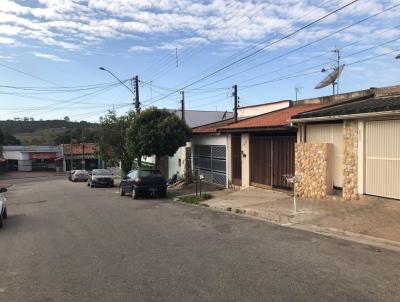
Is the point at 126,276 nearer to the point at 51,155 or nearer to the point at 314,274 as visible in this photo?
the point at 314,274

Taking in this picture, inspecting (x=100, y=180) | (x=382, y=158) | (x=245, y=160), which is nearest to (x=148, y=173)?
(x=245, y=160)

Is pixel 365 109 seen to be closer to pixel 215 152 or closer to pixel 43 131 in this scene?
pixel 215 152

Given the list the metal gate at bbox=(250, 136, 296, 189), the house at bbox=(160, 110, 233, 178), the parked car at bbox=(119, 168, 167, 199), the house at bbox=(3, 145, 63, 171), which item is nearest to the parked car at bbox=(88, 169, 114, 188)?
the house at bbox=(160, 110, 233, 178)

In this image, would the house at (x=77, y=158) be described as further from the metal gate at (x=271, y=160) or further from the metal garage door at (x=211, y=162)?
the metal gate at (x=271, y=160)

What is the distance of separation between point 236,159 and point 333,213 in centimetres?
1081

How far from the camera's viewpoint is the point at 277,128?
59.0 ft

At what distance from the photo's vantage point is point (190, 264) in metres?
A: 7.72

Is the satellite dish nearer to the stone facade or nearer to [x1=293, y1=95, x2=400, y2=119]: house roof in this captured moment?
[x1=293, y1=95, x2=400, y2=119]: house roof

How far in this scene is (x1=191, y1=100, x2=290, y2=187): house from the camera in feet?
78.0

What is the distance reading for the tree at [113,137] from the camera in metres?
34.6

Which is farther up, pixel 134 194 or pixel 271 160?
pixel 271 160

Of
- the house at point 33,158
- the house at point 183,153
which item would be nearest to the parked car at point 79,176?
the house at point 183,153

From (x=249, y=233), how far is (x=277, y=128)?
8.11m

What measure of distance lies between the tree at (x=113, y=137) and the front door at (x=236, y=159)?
506 inches
